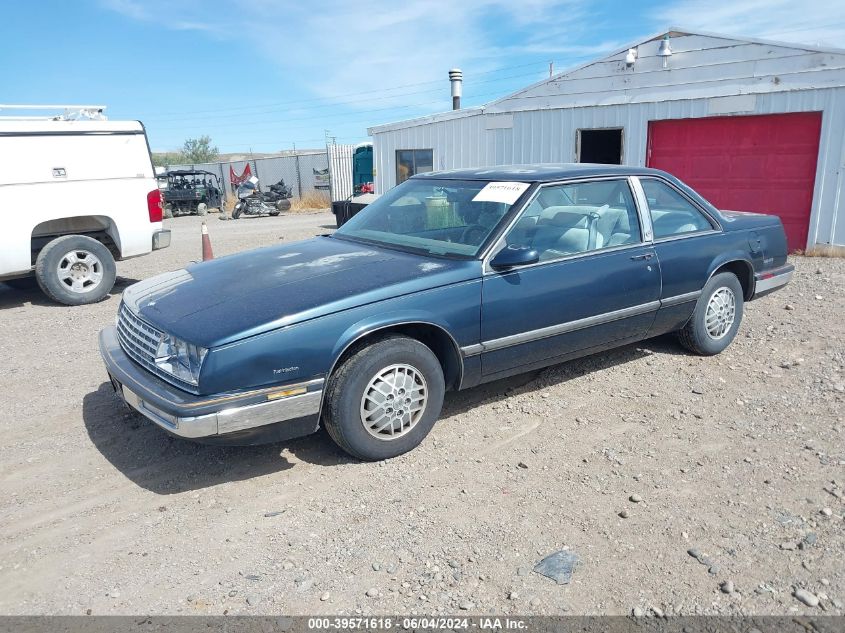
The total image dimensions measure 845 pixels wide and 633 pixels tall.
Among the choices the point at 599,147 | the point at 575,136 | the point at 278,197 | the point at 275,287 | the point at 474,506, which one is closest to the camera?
the point at 474,506

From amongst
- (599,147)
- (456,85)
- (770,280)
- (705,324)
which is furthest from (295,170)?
(705,324)

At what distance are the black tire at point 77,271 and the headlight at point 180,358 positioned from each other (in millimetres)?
5517

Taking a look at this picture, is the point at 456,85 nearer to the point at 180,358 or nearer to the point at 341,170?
the point at 341,170

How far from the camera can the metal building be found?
32.8ft

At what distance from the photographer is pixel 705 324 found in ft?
17.5

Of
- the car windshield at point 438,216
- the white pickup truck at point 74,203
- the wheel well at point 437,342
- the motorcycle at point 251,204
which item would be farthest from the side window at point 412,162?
the wheel well at point 437,342

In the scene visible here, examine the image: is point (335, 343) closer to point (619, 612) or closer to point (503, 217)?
point (503, 217)

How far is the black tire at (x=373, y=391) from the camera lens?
3553 mm

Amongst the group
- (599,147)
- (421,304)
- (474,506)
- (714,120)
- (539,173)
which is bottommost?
(474,506)

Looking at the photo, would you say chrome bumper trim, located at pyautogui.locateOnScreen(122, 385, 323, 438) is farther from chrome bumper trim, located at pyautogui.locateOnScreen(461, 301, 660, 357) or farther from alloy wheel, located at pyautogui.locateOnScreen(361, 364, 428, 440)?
chrome bumper trim, located at pyautogui.locateOnScreen(461, 301, 660, 357)

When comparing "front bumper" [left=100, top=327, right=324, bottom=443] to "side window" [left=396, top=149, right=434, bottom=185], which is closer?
"front bumper" [left=100, top=327, right=324, bottom=443]

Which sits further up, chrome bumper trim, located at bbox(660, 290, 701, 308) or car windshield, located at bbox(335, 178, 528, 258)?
car windshield, located at bbox(335, 178, 528, 258)

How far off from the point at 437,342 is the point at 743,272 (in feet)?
10.4

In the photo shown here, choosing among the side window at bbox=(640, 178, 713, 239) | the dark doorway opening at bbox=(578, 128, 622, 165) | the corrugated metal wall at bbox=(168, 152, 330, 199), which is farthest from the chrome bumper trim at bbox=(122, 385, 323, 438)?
the corrugated metal wall at bbox=(168, 152, 330, 199)
